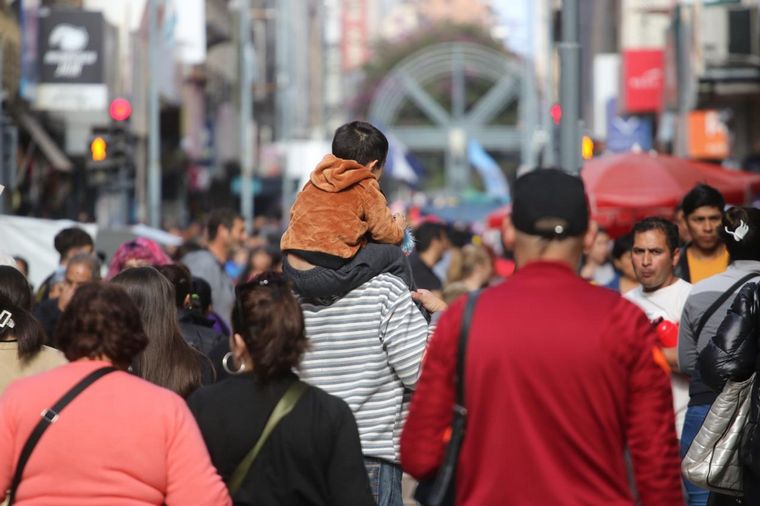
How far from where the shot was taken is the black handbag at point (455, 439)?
4.62 m

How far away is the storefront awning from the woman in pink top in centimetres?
2266

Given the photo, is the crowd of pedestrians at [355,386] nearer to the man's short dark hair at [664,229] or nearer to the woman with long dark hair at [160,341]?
the woman with long dark hair at [160,341]

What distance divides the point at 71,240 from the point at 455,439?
8261mm

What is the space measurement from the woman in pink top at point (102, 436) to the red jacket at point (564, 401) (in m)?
0.74

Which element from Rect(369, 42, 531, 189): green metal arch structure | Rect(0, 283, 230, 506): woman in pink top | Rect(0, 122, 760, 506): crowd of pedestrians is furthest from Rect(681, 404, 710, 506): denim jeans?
Rect(369, 42, 531, 189): green metal arch structure

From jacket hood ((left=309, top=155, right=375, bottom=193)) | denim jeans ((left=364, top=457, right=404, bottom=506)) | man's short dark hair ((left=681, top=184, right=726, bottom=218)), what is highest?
jacket hood ((left=309, top=155, right=375, bottom=193))

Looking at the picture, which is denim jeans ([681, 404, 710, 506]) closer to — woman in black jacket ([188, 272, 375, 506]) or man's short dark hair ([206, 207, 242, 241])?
woman in black jacket ([188, 272, 375, 506])

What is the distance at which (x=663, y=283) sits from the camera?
27.9 ft

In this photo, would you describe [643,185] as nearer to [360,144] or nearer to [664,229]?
[664,229]

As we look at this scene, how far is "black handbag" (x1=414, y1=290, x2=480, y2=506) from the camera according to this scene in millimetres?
4617

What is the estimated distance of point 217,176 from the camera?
177 ft

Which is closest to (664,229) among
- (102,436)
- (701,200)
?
(701,200)

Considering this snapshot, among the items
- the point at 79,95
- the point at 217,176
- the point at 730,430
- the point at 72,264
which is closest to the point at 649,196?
the point at 72,264

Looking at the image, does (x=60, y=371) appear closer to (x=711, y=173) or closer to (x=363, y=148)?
(x=363, y=148)
